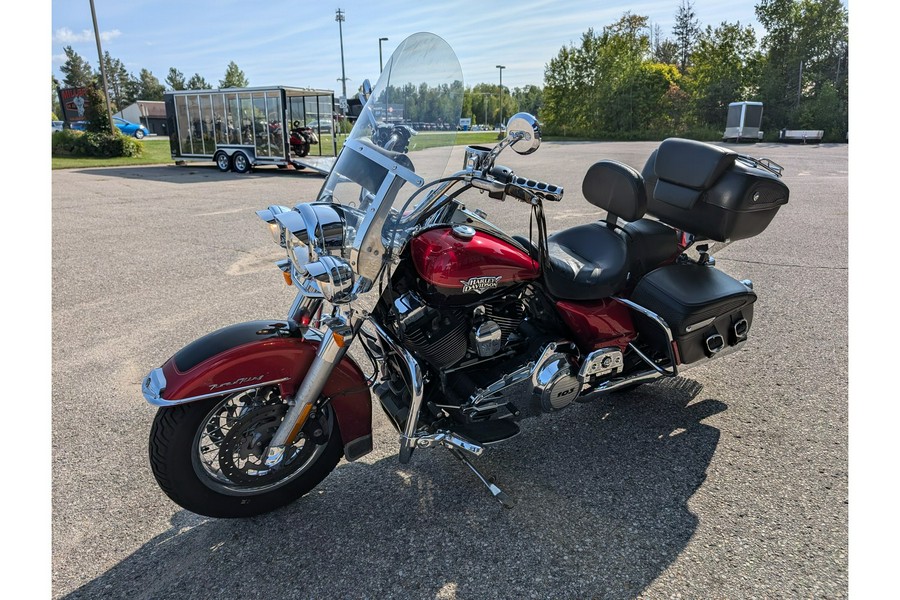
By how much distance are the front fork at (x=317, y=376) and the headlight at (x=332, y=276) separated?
0.55ft

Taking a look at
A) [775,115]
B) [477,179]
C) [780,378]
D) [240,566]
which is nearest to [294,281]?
[477,179]

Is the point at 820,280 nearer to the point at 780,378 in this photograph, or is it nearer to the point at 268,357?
the point at 780,378

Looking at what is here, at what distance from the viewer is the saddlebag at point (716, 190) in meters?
3.01

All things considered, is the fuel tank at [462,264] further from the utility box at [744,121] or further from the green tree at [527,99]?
the utility box at [744,121]

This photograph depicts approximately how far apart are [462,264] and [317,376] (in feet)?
2.42

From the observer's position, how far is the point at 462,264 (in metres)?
2.34

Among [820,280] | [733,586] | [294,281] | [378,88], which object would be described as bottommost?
[733,586]

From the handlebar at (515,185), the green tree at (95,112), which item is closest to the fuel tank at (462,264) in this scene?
the handlebar at (515,185)

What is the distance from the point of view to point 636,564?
2.27 meters

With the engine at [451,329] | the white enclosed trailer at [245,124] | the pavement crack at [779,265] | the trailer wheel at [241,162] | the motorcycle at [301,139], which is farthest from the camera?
the motorcycle at [301,139]

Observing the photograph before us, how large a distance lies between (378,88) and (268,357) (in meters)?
1.19

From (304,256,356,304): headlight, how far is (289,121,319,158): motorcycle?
60.5 ft

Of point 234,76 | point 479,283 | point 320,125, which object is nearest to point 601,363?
point 479,283

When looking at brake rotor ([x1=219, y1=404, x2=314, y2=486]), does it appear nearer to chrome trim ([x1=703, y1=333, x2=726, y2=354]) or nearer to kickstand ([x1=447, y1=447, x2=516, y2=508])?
kickstand ([x1=447, y1=447, x2=516, y2=508])
